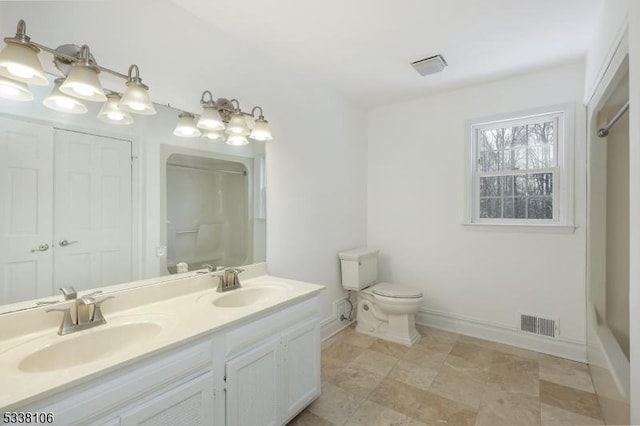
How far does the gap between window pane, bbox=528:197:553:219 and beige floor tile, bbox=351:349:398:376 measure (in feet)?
5.85

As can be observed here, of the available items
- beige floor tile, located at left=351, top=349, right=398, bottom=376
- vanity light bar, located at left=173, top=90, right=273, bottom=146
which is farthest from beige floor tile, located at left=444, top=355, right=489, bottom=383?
vanity light bar, located at left=173, top=90, right=273, bottom=146

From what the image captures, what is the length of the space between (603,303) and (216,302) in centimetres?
273

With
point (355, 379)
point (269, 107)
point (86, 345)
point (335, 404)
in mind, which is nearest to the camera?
point (86, 345)

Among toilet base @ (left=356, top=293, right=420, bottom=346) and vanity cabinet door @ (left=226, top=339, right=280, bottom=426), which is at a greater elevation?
vanity cabinet door @ (left=226, top=339, right=280, bottom=426)

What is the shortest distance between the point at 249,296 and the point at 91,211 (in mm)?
976

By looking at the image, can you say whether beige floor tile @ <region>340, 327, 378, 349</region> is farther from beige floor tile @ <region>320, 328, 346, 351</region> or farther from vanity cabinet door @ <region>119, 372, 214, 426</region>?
vanity cabinet door @ <region>119, 372, 214, 426</region>

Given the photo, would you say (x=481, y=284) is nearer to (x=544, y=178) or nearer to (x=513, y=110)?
(x=544, y=178)

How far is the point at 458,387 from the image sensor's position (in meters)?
2.11

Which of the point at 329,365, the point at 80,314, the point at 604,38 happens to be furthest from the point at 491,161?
the point at 80,314

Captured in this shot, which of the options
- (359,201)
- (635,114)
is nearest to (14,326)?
(635,114)

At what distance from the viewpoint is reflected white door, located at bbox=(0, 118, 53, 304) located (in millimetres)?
1211

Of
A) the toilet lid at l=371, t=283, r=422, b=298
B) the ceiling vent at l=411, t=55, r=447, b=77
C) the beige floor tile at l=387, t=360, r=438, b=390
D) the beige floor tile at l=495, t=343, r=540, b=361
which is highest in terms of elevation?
the ceiling vent at l=411, t=55, r=447, b=77

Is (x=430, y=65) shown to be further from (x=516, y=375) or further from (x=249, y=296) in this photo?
(x=516, y=375)

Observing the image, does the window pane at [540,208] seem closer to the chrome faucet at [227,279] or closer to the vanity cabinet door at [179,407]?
the chrome faucet at [227,279]
